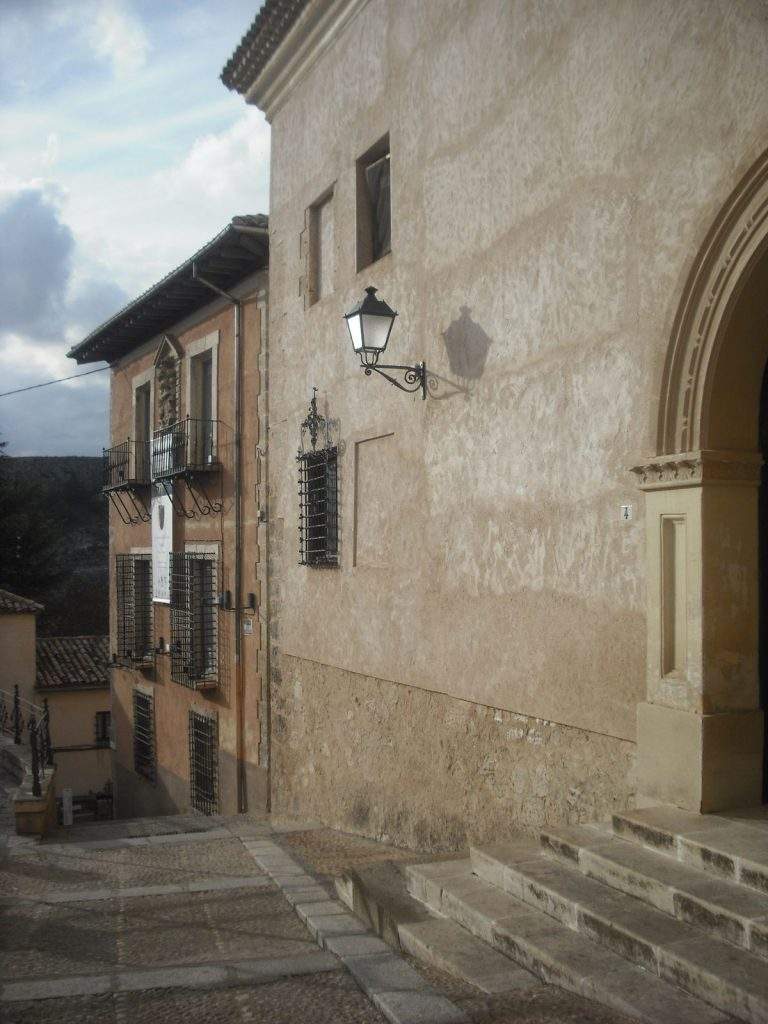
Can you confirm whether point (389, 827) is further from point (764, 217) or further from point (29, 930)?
point (764, 217)

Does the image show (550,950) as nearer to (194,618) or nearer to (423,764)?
(423,764)

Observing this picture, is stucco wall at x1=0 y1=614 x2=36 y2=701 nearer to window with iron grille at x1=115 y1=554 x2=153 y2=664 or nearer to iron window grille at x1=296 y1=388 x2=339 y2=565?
window with iron grille at x1=115 y1=554 x2=153 y2=664

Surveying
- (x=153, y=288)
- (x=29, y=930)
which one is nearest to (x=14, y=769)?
(x=153, y=288)

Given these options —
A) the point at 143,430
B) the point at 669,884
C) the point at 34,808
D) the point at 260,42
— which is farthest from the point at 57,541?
the point at 669,884

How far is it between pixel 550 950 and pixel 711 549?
6.24ft

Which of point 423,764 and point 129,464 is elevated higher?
point 129,464

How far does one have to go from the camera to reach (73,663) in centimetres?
2509

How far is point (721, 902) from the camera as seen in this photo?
366 centimetres

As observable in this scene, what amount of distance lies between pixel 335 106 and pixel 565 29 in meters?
3.61

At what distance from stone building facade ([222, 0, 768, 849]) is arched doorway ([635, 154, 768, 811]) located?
0.01 metres

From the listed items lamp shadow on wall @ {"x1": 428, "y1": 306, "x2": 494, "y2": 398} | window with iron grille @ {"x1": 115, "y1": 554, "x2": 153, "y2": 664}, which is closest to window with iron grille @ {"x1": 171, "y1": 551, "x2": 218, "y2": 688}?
window with iron grille @ {"x1": 115, "y1": 554, "x2": 153, "y2": 664}

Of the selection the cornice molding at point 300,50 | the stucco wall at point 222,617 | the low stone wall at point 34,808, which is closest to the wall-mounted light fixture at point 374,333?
the cornice molding at point 300,50

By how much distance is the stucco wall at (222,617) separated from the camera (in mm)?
11359

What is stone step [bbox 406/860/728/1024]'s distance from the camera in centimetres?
334
